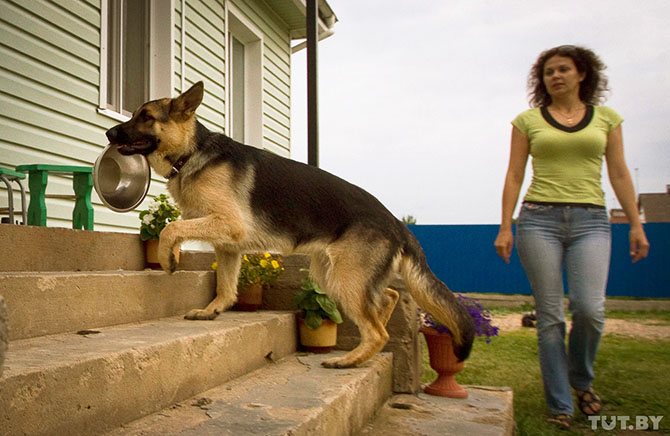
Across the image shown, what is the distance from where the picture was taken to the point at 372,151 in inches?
551

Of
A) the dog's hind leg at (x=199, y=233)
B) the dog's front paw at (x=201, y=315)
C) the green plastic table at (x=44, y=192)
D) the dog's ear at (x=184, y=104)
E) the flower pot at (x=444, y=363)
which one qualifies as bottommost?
the flower pot at (x=444, y=363)

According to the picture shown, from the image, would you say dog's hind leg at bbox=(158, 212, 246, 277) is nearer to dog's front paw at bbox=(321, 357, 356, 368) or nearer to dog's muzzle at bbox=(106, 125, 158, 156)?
→ dog's muzzle at bbox=(106, 125, 158, 156)

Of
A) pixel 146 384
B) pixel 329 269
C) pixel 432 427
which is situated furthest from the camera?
pixel 329 269

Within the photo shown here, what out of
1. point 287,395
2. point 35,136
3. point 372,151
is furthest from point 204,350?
point 372,151

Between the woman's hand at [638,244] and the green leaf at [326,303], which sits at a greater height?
the woman's hand at [638,244]

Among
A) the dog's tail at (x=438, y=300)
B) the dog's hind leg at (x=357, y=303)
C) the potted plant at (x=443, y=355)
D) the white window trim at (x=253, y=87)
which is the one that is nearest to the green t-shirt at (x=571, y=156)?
the dog's tail at (x=438, y=300)

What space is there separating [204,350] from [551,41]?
3.00 meters

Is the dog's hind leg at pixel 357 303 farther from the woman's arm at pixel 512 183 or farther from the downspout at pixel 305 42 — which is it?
the downspout at pixel 305 42

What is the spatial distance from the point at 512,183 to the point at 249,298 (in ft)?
6.54

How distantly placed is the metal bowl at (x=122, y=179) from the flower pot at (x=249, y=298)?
0.97 metres

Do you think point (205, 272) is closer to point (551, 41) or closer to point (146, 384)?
point (146, 384)

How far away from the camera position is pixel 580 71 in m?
3.59

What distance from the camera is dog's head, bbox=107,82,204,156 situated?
11.0 ft

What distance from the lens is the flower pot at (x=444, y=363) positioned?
371 centimetres
